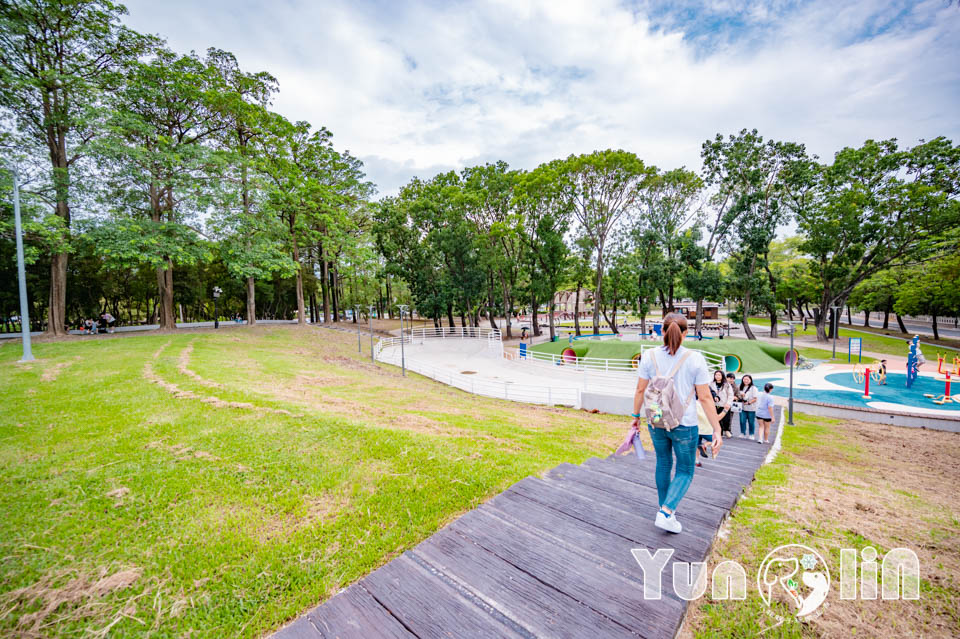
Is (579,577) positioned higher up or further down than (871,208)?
further down

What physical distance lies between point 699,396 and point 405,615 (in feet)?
8.81

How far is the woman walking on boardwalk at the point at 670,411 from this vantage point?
9.23 ft

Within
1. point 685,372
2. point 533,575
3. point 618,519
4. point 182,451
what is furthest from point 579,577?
point 182,451

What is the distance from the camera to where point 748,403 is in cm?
800

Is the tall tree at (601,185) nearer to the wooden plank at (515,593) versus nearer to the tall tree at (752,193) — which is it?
the tall tree at (752,193)

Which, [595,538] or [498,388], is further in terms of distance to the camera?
[498,388]

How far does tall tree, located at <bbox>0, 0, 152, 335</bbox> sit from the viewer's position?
1541cm

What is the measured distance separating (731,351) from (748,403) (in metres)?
16.8

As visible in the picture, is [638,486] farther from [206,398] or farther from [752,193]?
[752,193]

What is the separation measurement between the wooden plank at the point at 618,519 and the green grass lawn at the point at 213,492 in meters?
0.46

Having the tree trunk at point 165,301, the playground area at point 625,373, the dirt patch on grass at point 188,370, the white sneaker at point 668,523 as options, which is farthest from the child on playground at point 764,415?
the tree trunk at point 165,301

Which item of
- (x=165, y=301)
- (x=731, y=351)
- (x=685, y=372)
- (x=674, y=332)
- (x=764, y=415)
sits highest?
(x=165, y=301)

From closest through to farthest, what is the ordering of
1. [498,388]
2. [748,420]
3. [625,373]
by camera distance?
1. [748,420]
2. [498,388]
3. [625,373]

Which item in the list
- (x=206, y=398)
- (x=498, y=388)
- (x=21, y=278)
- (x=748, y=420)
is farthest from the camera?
(x=498, y=388)
